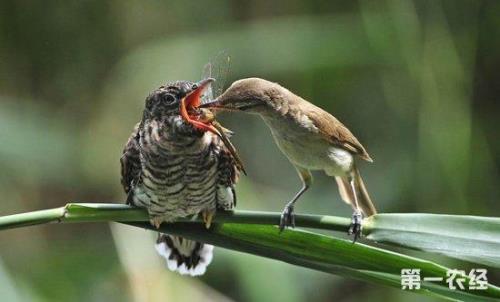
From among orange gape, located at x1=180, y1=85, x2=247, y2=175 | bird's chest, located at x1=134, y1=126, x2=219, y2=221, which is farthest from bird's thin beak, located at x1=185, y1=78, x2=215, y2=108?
bird's chest, located at x1=134, y1=126, x2=219, y2=221

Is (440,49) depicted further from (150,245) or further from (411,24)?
(150,245)

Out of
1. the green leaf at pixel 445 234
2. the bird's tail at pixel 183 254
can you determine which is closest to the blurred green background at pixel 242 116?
the bird's tail at pixel 183 254

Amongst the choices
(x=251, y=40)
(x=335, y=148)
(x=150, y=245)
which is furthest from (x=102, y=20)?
(x=335, y=148)

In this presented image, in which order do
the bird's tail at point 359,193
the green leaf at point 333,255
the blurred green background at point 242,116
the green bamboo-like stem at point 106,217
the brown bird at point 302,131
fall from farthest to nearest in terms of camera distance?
the blurred green background at point 242,116 → the bird's tail at point 359,193 → the brown bird at point 302,131 → the green leaf at point 333,255 → the green bamboo-like stem at point 106,217

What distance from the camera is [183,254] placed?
2.84 metres

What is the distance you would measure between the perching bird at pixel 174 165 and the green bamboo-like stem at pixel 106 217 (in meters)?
0.24

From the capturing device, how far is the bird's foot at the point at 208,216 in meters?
2.04

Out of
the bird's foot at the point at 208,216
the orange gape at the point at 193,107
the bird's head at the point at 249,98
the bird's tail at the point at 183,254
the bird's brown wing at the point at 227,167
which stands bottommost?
the bird's tail at the point at 183,254

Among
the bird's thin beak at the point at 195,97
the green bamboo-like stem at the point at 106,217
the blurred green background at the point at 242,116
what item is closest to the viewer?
the green bamboo-like stem at the point at 106,217

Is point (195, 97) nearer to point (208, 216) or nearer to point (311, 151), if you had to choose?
point (208, 216)

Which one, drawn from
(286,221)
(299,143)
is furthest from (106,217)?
(299,143)

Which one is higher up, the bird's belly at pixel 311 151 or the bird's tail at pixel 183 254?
the bird's belly at pixel 311 151

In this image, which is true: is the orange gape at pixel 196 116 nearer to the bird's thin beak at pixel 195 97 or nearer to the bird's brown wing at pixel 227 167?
the bird's thin beak at pixel 195 97

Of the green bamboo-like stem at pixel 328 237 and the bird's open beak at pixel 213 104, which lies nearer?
the green bamboo-like stem at pixel 328 237
